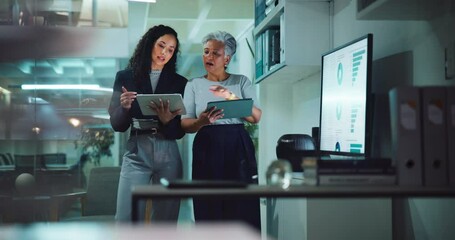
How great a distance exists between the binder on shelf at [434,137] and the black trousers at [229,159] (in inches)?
76.6

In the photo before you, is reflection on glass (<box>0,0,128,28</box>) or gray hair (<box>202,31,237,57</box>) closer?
gray hair (<box>202,31,237,57</box>)

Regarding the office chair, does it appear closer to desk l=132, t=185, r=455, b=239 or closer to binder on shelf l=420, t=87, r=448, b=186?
desk l=132, t=185, r=455, b=239

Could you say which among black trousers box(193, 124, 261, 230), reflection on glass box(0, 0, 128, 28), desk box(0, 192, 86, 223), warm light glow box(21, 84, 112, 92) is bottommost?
desk box(0, 192, 86, 223)

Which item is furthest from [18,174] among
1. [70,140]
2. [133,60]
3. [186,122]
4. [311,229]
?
[311,229]

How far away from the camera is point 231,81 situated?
4145 millimetres

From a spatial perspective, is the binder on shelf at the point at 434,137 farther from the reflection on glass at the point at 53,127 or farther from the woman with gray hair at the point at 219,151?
the reflection on glass at the point at 53,127

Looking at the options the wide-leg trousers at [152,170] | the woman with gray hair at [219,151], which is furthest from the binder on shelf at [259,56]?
the wide-leg trousers at [152,170]

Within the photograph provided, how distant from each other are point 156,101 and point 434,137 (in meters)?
2.03

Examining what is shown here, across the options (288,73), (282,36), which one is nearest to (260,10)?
(288,73)

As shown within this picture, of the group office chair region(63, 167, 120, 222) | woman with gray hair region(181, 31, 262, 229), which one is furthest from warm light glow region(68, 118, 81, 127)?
woman with gray hair region(181, 31, 262, 229)

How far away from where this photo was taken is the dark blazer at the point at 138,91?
3.82 m

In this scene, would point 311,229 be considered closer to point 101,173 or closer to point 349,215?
point 349,215

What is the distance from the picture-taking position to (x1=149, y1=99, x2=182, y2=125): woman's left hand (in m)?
3.70

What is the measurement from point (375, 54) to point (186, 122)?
4.27 feet
